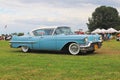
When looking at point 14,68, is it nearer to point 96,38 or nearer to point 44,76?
point 44,76

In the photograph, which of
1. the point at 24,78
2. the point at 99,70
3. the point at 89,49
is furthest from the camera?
the point at 89,49

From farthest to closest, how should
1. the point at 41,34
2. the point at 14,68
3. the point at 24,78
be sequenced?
the point at 41,34 < the point at 14,68 < the point at 24,78

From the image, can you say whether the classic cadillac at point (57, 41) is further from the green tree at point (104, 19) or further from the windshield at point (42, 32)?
the green tree at point (104, 19)

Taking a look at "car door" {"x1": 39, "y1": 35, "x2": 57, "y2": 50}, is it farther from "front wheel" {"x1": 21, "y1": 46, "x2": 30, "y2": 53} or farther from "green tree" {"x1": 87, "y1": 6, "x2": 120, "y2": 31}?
"green tree" {"x1": 87, "y1": 6, "x2": 120, "y2": 31}

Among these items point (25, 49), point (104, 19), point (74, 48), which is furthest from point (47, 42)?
point (104, 19)

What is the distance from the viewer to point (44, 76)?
866 centimetres

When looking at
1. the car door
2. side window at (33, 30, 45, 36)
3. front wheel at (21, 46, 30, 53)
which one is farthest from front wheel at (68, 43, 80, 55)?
front wheel at (21, 46, 30, 53)

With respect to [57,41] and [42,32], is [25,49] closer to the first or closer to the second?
[42,32]

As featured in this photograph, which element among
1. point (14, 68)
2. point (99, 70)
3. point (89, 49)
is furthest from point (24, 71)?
point (89, 49)

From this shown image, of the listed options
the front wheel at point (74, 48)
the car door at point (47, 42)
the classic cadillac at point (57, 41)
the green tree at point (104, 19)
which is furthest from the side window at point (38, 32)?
the green tree at point (104, 19)

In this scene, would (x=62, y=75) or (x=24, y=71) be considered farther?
(x=24, y=71)

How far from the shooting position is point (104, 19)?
3312 inches

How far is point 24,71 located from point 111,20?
76070mm

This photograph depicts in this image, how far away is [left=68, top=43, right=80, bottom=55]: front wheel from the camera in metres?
15.9
